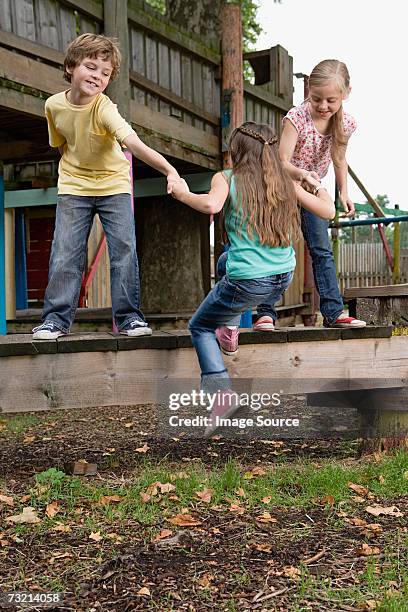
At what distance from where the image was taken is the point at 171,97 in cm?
755

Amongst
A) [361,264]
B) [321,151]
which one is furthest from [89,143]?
[361,264]

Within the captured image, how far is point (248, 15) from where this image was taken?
2369 cm

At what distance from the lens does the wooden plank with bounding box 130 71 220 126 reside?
7.01 m

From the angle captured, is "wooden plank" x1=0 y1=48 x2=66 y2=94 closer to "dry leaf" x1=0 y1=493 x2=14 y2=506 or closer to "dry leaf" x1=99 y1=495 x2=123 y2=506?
"dry leaf" x1=0 y1=493 x2=14 y2=506

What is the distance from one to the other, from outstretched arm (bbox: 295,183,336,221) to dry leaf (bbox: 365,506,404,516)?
5.12 feet

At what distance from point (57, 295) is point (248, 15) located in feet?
71.6

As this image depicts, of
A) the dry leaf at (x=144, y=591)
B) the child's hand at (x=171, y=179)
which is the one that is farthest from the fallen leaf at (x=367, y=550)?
the child's hand at (x=171, y=179)

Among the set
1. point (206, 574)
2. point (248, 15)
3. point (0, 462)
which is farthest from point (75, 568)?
point (248, 15)

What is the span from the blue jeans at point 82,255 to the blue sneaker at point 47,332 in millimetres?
29

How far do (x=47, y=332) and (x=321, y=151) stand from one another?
1.92 m

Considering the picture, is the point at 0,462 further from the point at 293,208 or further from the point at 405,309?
the point at 405,309

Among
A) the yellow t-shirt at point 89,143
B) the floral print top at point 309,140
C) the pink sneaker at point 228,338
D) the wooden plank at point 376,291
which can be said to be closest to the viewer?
the yellow t-shirt at point 89,143

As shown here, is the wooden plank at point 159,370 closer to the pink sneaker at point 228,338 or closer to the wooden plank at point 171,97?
the pink sneaker at point 228,338

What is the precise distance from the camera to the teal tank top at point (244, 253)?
152 inches
